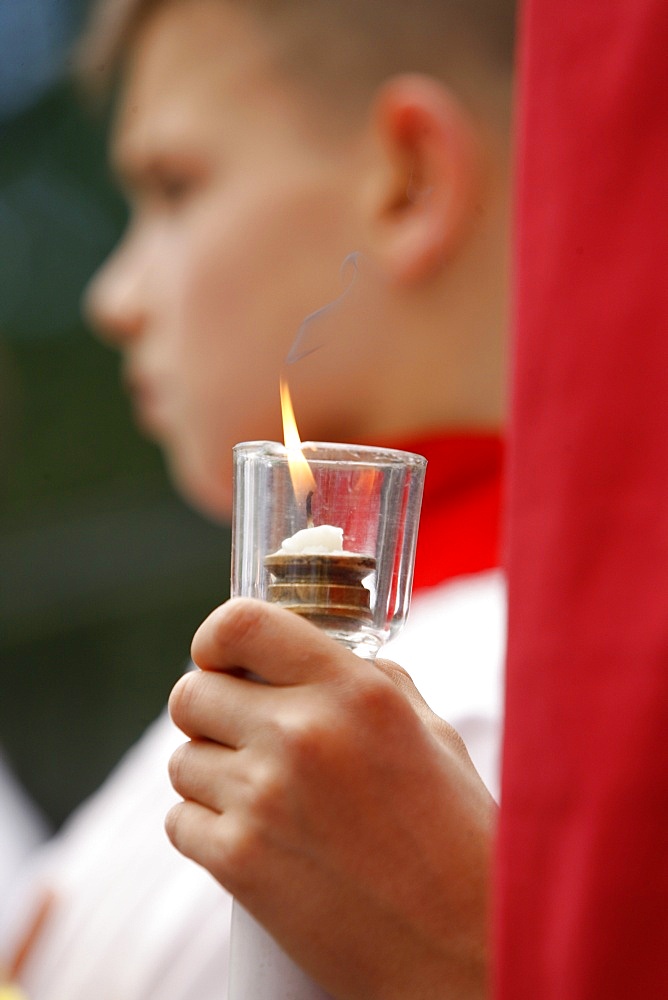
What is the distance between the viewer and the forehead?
24.4 inches

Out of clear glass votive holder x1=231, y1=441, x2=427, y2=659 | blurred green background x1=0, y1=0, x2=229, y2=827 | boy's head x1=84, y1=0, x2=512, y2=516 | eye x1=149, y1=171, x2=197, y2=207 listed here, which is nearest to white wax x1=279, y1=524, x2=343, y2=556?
clear glass votive holder x1=231, y1=441, x2=427, y2=659

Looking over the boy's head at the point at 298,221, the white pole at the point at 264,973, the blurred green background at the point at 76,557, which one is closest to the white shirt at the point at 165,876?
the boy's head at the point at 298,221

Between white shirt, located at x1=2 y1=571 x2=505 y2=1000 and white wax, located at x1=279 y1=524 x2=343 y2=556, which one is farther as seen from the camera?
white shirt, located at x1=2 y1=571 x2=505 y2=1000

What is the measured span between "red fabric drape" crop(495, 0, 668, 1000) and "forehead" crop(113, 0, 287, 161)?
33 cm

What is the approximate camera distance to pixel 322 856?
0.33 meters

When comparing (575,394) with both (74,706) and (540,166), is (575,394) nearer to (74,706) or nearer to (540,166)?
(540,166)

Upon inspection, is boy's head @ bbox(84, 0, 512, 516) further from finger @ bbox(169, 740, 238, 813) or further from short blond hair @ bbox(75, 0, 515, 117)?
finger @ bbox(169, 740, 238, 813)

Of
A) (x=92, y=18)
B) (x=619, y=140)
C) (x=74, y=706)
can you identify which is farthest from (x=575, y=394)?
(x=74, y=706)

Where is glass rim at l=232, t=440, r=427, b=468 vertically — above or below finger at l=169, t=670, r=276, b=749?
above

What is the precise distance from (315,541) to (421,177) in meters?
0.22

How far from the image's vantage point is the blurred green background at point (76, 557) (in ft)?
7.36

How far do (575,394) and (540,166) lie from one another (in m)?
0.06

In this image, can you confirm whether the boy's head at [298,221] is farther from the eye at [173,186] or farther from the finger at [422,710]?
the finger at [422,710]

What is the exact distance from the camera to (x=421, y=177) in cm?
52
